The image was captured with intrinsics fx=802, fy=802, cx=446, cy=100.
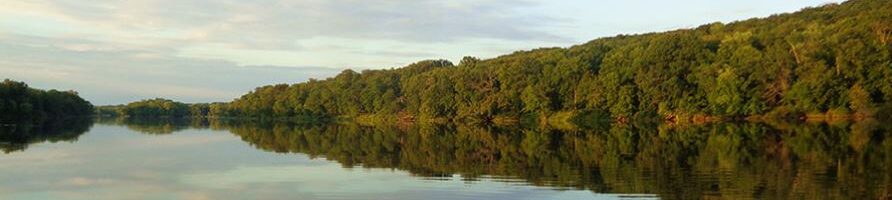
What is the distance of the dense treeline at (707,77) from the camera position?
72688mm

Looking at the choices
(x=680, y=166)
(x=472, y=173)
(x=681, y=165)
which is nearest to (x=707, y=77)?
(x=681, y=165)

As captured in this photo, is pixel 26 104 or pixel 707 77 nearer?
pixel 707 77

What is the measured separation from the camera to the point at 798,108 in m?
74.8

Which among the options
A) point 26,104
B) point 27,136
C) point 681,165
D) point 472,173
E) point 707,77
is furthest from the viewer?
point 26,104

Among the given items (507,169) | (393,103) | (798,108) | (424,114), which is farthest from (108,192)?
(393,103)

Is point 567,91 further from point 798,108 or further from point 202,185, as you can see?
point 202,185

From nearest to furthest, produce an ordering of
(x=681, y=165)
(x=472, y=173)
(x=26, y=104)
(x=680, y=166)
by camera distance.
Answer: (x=472, y=173) → (x=680, y=166) → (x=681, y=165) → (x=26, y=104)

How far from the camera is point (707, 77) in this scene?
82.6m

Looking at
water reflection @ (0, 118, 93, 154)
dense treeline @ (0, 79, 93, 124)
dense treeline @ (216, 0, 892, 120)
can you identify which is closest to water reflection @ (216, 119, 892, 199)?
water reflection @ (0, 118, 93, 154)

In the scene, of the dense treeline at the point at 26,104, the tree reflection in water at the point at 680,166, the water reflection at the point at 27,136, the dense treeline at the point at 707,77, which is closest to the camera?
the tree reflection in water at the point at 680,166

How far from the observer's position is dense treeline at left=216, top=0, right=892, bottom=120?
7269 centimetres

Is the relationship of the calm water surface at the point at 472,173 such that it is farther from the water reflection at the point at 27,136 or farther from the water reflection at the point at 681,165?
the water reflection at the point at 27,136

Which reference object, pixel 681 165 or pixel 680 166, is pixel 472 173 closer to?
pixel 680 166

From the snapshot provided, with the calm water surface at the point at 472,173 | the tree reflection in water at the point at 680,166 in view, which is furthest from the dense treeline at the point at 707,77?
the calm water surface at the point at 472,173
